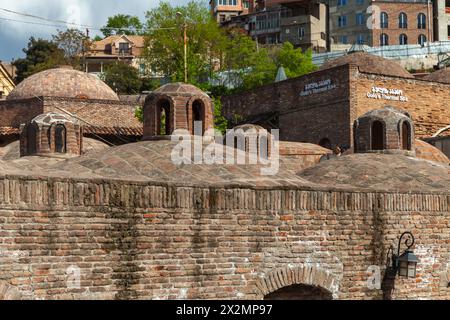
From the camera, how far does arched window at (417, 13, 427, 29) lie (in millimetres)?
68562

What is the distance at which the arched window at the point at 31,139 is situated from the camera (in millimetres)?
22145

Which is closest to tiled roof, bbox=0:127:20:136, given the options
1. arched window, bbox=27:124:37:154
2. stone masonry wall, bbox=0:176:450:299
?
arched window, bbox=27:124:37:154

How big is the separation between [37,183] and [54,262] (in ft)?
2.73

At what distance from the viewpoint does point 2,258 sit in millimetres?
8953

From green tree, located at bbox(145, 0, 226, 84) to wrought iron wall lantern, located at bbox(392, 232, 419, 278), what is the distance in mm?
41529

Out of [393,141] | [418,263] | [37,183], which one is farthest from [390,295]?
[393,141]

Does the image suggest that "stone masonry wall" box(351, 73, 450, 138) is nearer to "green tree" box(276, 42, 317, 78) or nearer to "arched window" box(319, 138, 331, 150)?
"arched window" box(319, 138, 331, 150)

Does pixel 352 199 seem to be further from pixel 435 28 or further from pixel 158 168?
pixel 435 28

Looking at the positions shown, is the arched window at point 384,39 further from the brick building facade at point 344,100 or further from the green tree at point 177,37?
the brick building facade at point 344,100

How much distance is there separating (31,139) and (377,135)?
8.35 metres

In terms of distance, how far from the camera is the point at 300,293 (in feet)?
38.2

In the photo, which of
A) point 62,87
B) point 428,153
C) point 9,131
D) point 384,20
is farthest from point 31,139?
point 384,20

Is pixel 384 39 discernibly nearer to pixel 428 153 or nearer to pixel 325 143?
pixel 325 143

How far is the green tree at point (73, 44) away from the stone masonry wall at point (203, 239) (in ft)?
165
